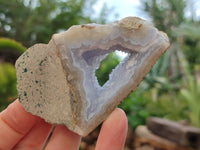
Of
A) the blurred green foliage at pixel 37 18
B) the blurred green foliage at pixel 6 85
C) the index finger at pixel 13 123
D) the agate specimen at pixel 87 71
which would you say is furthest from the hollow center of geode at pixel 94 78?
the blurred green foliage at pixel 37 18

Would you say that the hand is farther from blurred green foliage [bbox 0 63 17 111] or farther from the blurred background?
the blurred background

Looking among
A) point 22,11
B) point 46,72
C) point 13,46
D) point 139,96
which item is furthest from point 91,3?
point 46,72

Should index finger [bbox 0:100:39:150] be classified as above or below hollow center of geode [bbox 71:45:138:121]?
below

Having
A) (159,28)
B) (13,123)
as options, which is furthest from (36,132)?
(159,28)

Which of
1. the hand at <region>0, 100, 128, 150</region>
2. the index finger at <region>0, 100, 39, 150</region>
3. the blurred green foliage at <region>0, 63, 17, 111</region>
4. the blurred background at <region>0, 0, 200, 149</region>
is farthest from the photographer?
the blurred background at <region>0, 0, 200, 149</region>

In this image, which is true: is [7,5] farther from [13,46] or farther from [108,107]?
[108,107]

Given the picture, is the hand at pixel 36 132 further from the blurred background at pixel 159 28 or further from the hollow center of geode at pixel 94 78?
the blurred background at pixel 159 28

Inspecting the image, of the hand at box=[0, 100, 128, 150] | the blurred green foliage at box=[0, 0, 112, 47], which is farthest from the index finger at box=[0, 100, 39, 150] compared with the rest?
the blurred green foliage at box=[0, 0, 112, 47]

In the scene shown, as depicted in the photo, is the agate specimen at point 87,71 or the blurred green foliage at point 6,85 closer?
the agate specimen at point 87,71

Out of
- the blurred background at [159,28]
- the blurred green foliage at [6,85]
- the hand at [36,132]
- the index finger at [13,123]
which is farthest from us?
the blurred background at [159,28]
